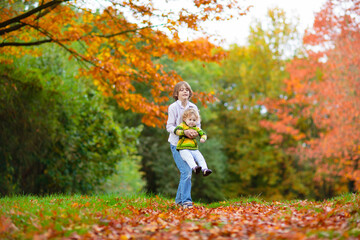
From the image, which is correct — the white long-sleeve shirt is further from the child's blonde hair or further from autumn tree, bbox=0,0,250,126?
autumn tree, bbox=0,0,250,126

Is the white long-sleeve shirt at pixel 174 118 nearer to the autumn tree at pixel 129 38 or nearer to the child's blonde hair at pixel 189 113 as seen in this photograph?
the child's blonde hair at pixel 189 113

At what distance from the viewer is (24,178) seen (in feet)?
45.0

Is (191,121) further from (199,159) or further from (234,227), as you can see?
(234,227)

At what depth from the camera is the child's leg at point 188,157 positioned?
6.18 metres

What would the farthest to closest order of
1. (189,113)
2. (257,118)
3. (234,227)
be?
1. (257,118)
2. (189,113)
3. (234,227)

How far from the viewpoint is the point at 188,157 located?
6242 millimetres

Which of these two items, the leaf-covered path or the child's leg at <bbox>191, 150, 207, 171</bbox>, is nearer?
the leaf-covered path

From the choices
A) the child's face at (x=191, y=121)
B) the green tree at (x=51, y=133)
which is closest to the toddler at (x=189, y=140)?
the child's face at (x=191, y=121)

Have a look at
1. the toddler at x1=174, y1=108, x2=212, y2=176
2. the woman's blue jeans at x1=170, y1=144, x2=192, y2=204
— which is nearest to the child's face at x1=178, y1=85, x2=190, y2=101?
the toddler at x1=174, y1=108, x2=212, y2=176

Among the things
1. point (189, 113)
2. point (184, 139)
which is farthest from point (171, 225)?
point (189, 113)

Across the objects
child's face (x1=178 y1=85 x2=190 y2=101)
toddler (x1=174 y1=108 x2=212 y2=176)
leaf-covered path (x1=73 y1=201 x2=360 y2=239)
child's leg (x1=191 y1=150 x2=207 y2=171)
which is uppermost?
child's face (x1=178 y1=85 x2=190 y2=101)

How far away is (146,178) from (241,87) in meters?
8.96

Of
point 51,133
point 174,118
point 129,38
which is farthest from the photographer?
point 51,133

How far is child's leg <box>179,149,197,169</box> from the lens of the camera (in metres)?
6.18
